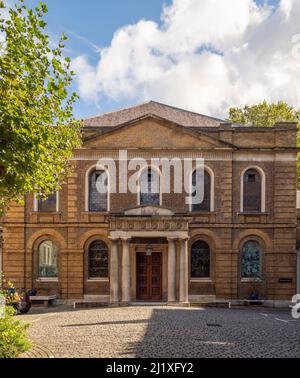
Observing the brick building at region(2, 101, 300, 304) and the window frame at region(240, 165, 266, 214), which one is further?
the window frame at region(240, 165, 266, 214)

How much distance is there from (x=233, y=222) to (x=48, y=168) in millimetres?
13796

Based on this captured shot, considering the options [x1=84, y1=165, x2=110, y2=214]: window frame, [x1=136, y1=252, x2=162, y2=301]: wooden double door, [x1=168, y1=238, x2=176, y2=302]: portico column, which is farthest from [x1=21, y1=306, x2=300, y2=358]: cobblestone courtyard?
[x1=84, y1=165, x2=110, y2=214]: window frame

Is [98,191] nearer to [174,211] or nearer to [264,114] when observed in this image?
[174,211]

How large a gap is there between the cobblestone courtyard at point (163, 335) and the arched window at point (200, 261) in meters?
5.44

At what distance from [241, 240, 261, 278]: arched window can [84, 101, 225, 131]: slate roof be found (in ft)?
25.6

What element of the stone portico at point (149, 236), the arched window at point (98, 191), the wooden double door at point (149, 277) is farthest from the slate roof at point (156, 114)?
the wooden double door at point (149, 277)

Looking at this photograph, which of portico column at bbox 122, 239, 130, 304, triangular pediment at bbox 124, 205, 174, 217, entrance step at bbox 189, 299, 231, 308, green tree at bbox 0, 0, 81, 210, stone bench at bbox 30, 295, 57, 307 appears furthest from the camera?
stone bench at bbox 30, 295, 57, 307

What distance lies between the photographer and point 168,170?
2236cm

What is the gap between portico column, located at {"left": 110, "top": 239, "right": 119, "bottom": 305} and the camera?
2061 cm

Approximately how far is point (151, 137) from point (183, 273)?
7.67 metres

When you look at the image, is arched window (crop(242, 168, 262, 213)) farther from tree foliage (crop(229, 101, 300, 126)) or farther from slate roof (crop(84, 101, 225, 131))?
tree foliage (crop(229, 101, 300, 126))

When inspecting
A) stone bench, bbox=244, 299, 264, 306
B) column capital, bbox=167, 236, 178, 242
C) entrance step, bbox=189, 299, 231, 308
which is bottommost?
stone bench, bbox=244, 299, 264, 306
